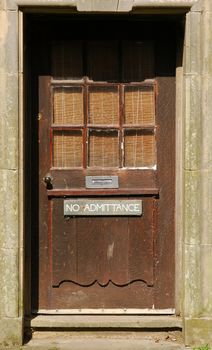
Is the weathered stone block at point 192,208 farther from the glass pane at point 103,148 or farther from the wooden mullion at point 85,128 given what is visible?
the wooden mullion at point 85,128

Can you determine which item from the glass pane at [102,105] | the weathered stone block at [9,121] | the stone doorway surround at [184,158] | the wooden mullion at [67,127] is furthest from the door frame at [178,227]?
the wooden mullion at [67,127]

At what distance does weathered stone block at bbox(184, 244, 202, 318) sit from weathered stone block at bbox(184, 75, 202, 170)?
2.31 feet

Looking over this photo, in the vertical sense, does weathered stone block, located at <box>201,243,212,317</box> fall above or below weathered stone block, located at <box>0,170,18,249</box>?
below

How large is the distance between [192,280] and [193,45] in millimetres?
1935

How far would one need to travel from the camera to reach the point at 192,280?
220 inches

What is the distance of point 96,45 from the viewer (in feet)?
19.2

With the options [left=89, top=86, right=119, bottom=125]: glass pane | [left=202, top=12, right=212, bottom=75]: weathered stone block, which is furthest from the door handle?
[left=202, top=12, right=212, bottom=75]: weathered stone block

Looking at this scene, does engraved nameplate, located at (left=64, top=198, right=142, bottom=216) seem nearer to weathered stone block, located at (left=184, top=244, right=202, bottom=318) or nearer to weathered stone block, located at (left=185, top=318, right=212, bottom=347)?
weathered stone block, located at (left=184, top=244, right=202, bottom=318)

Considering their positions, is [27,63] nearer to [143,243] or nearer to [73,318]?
[143,243]

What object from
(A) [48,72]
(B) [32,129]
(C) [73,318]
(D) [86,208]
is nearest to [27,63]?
(A) [48,72]

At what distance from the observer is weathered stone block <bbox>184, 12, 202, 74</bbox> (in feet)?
17.9

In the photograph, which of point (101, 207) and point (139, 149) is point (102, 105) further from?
point (101, 207)

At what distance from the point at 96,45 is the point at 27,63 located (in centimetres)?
62

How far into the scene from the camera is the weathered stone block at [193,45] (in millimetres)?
5449
